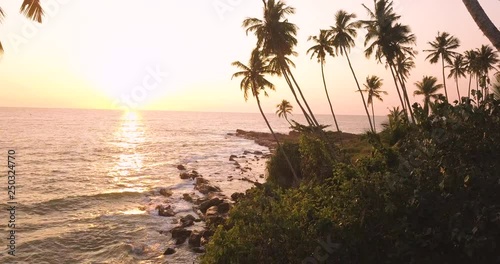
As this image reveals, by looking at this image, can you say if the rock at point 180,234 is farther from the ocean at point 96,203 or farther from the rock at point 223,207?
the rock at point 223,207

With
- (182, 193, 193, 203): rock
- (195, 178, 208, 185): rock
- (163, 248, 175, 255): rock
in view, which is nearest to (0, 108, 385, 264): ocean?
(163, 248, 175, 255): rock

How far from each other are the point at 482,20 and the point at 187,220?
66.8 feet

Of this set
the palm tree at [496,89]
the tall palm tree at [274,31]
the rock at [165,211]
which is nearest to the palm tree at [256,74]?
the tall palm tree at [274,31]

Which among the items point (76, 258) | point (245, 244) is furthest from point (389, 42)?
point (76, 258)

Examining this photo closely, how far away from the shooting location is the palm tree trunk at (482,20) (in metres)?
7.93

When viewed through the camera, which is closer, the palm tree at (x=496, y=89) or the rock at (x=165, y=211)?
the palm tree at (x=496, y=89)

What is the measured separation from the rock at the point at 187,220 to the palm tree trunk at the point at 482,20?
773 inches

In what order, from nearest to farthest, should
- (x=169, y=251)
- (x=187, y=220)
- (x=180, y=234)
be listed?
(x=169, y=251) → (x=180, y=234) → (x=187, y=220)

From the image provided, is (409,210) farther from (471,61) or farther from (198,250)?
(471,61)

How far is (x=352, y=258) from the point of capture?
7.97 m

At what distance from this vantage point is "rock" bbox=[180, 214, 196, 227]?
22.1 metres

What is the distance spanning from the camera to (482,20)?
8.09m

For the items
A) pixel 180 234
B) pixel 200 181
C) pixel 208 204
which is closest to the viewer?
pixel 180 234

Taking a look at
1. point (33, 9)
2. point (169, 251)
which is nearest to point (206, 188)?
point (169, 251)
